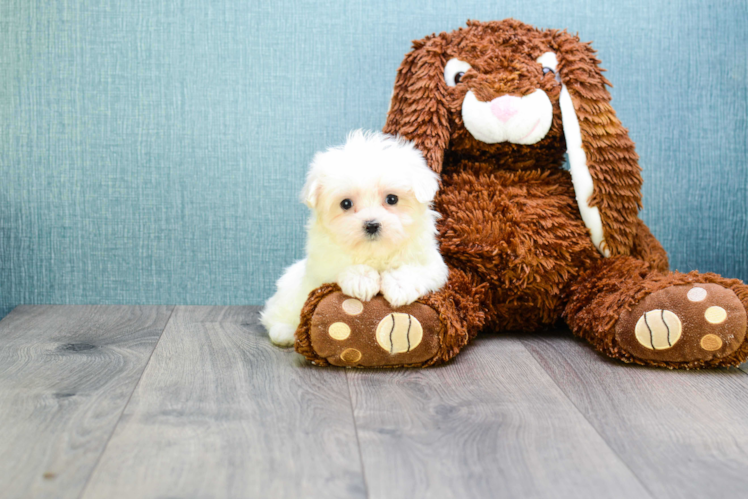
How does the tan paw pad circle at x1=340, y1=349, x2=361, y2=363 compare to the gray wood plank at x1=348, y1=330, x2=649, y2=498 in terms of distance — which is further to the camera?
the tan paw pad circle at x1=340, y1=349, x2=361, y2=363

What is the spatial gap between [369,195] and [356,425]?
0.40m

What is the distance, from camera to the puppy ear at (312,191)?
1.20 m

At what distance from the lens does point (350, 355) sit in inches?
47.3

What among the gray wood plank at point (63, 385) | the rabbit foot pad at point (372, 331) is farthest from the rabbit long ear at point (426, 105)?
the gray wood plank at point (63, 385)

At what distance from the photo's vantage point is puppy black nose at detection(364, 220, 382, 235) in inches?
45.7

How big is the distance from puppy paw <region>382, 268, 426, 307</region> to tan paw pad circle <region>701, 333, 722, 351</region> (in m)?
0.48

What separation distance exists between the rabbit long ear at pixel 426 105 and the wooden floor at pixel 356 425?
0.42 m

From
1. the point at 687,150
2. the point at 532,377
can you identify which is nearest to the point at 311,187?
the point at 532,377

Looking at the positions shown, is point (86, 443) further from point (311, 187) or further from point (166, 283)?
point (166, 283)

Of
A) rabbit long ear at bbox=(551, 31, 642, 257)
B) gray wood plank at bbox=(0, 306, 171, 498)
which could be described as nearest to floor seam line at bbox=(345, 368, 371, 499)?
gray wood plank at bbox=(0, 306, 171, 498)

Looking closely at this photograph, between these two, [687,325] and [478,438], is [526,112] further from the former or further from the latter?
[478,438]

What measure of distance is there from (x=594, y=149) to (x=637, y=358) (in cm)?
42

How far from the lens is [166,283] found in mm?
1745

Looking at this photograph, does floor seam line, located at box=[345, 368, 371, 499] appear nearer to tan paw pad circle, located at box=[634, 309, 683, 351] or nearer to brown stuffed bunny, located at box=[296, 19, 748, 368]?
brown stuffed bunny, located at box=[296, 19, 748, 368]
